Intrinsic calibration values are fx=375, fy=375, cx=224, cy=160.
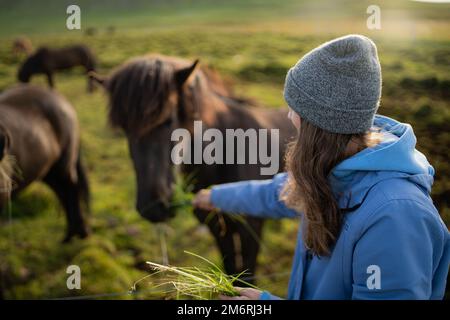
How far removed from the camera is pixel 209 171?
2.99 metres

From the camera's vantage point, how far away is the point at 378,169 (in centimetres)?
130

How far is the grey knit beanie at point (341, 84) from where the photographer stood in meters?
1.27

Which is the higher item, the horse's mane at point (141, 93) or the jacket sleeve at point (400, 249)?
the horse's mane at point (141, 93)

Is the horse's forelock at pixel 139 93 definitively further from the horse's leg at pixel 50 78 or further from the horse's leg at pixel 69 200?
the horse's leg at pixel 50 78

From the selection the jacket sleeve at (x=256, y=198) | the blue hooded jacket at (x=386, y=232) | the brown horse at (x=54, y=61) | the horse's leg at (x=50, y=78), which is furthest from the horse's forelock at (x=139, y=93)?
the horse's leg at (x=50, y=78)

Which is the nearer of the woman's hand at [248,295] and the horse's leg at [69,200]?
the woman's hand at [248,295]

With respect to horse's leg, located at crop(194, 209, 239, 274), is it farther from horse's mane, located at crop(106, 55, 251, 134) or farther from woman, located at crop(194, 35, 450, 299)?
woman, located at crop(194, 35, 450, 299)

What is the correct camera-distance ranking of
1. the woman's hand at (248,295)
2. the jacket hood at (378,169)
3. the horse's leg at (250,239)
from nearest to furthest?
the jacket hood at (378,169), the woman's hand at (248,295), the horse's leg at (250,239)

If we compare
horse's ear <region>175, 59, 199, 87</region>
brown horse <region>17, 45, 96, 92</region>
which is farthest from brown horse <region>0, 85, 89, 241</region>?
brown horse <region>17, 45, 96, 92</region>

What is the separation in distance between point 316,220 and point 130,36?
7.25 meters

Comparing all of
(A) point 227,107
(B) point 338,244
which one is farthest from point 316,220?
(A) point 227,107

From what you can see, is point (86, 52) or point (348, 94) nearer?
point (348, 94)

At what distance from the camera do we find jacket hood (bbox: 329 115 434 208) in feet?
4.27

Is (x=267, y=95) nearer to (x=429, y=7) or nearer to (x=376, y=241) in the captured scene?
(x=429, y=7)
